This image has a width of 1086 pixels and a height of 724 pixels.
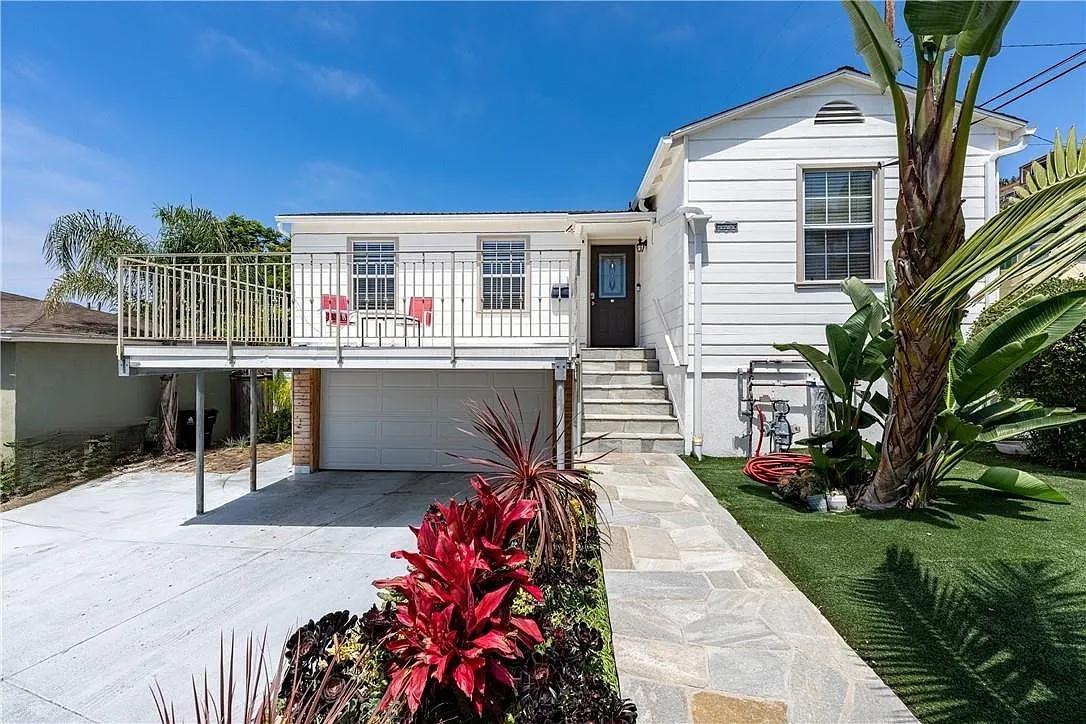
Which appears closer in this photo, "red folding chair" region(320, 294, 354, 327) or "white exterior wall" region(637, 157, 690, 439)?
"red folding chair" region(320, 294, 354, 327)

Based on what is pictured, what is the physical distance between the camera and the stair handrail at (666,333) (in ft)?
25.0

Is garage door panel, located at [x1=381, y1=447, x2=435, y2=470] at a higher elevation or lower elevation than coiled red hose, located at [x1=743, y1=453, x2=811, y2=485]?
lower

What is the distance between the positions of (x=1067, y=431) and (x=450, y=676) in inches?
307

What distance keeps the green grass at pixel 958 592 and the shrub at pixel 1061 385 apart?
1.31 m

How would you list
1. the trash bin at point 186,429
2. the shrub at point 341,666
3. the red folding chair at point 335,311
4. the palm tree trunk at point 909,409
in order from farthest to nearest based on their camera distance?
the trash bin at point 186,429, the red folding chair at point 335,311, the palm tree trunk at point 909,409, the shrub at point 341,666

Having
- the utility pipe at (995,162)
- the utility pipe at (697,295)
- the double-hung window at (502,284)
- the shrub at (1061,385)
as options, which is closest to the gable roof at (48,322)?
the double-hung window at (502,284)

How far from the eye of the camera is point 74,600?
4180 mm

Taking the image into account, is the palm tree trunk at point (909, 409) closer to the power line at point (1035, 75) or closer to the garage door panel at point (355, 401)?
the power line at point (1035, 75)

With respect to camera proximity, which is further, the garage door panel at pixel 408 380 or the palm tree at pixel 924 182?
the garage door panel at pixel 408 380

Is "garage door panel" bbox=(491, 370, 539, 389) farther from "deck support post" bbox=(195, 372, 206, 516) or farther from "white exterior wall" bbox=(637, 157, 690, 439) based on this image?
"deck support post" bbox=(195, 372, 206, 516)

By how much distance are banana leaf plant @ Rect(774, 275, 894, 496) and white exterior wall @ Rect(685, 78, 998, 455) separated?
2157mm

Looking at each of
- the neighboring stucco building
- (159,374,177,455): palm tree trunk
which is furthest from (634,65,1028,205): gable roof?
(159,374,177,455): palm tree trunk

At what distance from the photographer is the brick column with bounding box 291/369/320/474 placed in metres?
8.68

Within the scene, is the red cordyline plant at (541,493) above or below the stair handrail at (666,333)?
A: below
